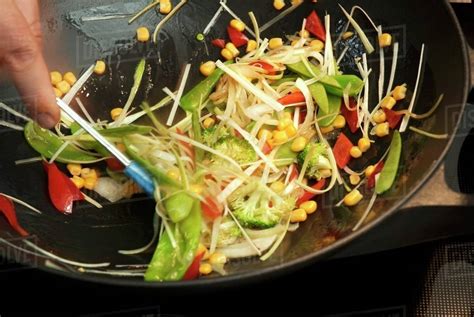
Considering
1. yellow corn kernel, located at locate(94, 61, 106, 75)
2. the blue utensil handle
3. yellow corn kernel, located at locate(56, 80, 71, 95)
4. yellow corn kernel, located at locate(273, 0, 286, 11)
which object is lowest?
the blue utensil handle

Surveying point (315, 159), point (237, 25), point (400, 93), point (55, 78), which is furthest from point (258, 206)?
point (55, 78)

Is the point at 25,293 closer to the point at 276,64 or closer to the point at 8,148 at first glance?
the point at 8,148

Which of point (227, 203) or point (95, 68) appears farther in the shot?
point (95, 68)

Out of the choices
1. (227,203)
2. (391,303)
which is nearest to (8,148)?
(227,203)

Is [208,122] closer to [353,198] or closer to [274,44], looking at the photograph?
[274,44]

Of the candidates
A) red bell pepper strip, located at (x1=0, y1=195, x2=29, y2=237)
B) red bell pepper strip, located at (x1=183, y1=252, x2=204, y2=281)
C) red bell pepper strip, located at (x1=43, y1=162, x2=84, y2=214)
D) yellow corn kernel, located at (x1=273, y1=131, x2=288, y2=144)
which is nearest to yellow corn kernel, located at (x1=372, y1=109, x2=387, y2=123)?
yellow corn kernel, located at (x1=273, y1=131, x2=288, y2=144)

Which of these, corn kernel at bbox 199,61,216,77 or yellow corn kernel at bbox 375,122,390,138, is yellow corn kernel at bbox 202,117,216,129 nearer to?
corn kernel at bbox 199,61,216,77

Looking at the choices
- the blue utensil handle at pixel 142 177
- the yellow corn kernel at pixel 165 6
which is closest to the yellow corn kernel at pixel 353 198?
the blue utensil handle at pixel 142 177
